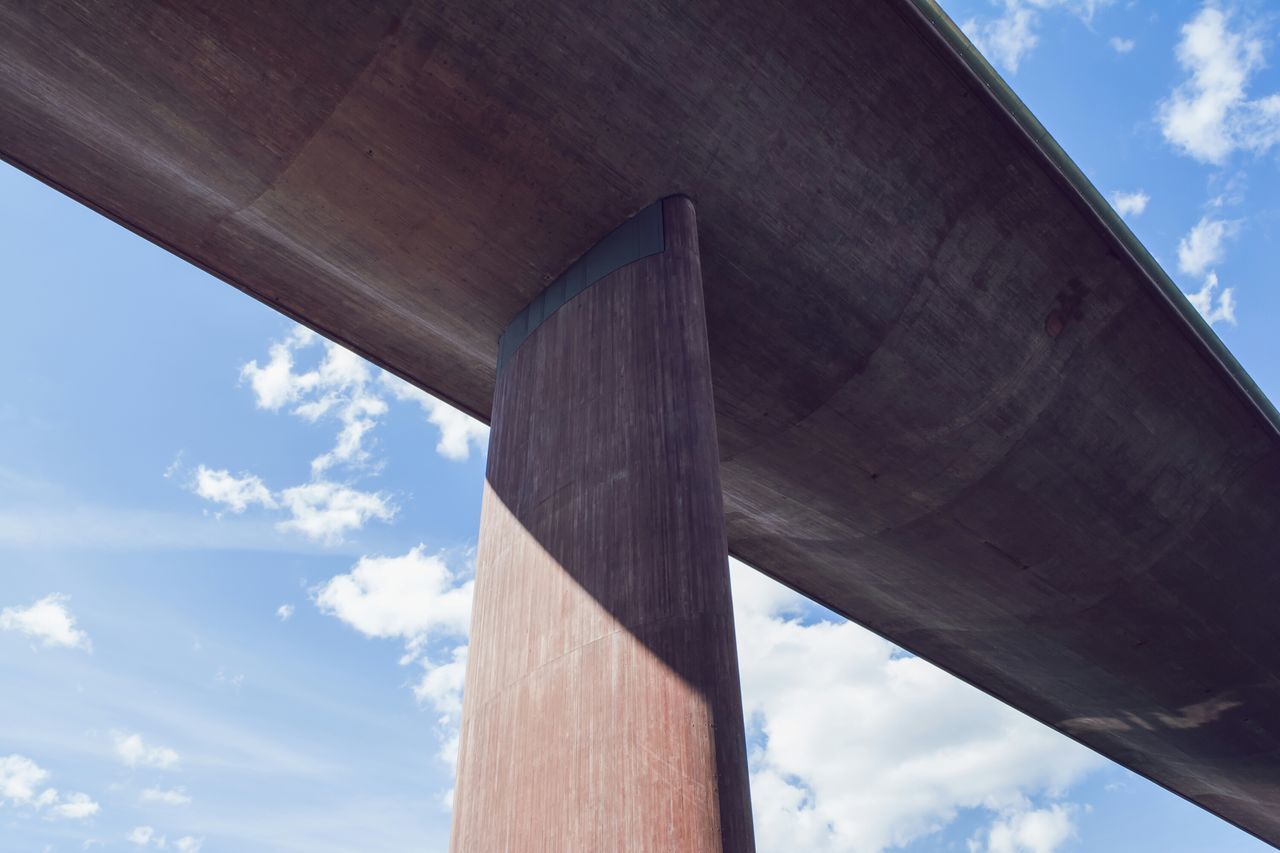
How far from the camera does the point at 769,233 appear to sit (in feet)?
36.1

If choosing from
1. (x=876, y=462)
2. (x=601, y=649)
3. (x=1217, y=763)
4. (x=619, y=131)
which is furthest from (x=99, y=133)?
(x=1217, y=763)

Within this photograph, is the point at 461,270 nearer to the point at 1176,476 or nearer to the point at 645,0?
the point at 645,0

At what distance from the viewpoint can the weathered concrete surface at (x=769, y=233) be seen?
9.37 metres

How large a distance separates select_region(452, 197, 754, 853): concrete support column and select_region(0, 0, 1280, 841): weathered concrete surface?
120 cm

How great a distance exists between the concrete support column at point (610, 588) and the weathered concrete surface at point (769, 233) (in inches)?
47.4

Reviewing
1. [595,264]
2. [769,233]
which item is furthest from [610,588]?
[769,233]

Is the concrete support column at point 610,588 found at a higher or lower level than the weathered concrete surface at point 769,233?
lower

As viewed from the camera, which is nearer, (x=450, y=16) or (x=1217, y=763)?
(x=450, y=16)

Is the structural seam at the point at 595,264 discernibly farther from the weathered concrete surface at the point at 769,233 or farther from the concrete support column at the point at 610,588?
the weathered concrete surface at the point at 769,233

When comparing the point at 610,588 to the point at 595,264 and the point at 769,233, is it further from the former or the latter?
the point at 769,233

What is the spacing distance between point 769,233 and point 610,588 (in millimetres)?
4962

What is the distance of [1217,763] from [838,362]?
16244 mm

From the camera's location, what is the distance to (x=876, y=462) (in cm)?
1388

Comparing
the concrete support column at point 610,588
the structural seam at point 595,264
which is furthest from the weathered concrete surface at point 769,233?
the concrete support column at point 610,588
